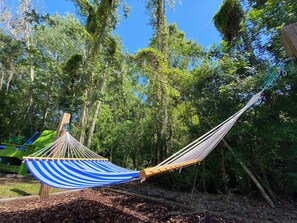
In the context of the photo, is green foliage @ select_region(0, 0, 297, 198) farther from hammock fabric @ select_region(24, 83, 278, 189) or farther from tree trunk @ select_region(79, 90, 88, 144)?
hammock fabric @ select_region(24, 83, 278, 189)

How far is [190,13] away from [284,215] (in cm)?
555

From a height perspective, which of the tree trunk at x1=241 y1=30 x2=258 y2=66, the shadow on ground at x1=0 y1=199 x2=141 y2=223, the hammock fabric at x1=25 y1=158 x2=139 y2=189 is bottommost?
the shadow on ground at x1=0 y1=199 x2=141 y2=223

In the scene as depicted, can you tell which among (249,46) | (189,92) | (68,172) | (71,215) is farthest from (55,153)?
(249,46)

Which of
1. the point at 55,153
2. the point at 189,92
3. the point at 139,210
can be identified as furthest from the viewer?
the point at 189,92

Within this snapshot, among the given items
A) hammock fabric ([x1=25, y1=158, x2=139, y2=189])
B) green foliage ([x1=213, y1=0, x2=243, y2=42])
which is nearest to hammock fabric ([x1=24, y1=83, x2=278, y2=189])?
hammock fabric ([x1=25, y1=158, x2=139, y2=189])

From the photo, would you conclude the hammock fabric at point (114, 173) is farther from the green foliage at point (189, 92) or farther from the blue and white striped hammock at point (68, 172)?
the green foliage at point (189, 92)

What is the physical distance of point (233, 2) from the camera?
3.82 m

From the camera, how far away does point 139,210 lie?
263 cm

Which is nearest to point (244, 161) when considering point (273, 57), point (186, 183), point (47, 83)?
point (186, 183)

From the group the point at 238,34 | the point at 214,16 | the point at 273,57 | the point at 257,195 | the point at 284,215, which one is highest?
the point at 214,16

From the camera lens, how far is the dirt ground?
2.24 m

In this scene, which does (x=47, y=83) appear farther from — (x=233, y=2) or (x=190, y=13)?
(x=233, y=2)

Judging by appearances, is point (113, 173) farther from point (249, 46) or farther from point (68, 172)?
point (249, 46)

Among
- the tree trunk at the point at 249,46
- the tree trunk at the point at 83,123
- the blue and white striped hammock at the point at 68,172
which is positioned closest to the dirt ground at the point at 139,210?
the blue and white striped hammock at the point at 68,172
